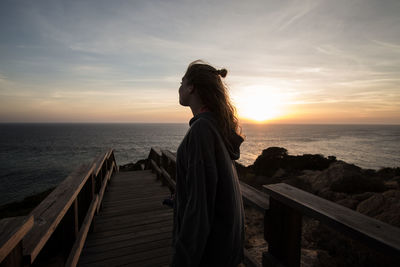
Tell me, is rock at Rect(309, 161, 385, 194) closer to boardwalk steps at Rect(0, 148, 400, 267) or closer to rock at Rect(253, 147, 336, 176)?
rock at Rect(253, 147, 336, 176)

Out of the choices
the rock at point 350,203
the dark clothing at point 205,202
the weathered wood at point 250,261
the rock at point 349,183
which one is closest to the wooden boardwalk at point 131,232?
the weathered wood at point 250,261

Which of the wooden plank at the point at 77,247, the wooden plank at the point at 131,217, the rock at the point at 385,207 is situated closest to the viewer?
the wooden plank at the point at 77,247

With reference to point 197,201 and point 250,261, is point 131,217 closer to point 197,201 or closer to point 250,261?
point 250,261

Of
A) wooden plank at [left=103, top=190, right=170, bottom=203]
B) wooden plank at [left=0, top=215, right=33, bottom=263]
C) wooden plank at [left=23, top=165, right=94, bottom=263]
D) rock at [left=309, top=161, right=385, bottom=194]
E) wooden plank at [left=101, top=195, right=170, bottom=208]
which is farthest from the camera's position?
rock at [left=309, top=161, right=385, bottom=194]

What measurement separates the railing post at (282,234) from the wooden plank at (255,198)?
7 centimetres

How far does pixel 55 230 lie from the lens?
2.31 m

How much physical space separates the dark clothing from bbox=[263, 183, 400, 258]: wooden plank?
0.41m

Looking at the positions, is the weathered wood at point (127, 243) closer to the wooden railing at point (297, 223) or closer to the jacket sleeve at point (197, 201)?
the wooden railing at point (297, 223)

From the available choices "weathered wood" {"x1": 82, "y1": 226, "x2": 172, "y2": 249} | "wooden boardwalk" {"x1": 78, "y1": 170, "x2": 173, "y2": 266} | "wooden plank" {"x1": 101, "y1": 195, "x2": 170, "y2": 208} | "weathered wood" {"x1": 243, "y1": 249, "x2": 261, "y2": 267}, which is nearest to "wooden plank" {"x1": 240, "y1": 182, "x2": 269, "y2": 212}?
"weathered wood" {"x1": 243, "y1": 249, "x2": 261, "y2": 267}

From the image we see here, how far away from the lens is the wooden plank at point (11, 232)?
2.73 feet

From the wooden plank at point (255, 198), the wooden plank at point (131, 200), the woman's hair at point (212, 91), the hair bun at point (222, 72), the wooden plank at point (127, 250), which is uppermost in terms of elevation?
the hair bun at point (222, 72)

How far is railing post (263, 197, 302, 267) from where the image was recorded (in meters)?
1.48

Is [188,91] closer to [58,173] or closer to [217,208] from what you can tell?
[217,208]

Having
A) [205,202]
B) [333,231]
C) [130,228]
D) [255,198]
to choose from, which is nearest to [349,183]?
[333,231]
